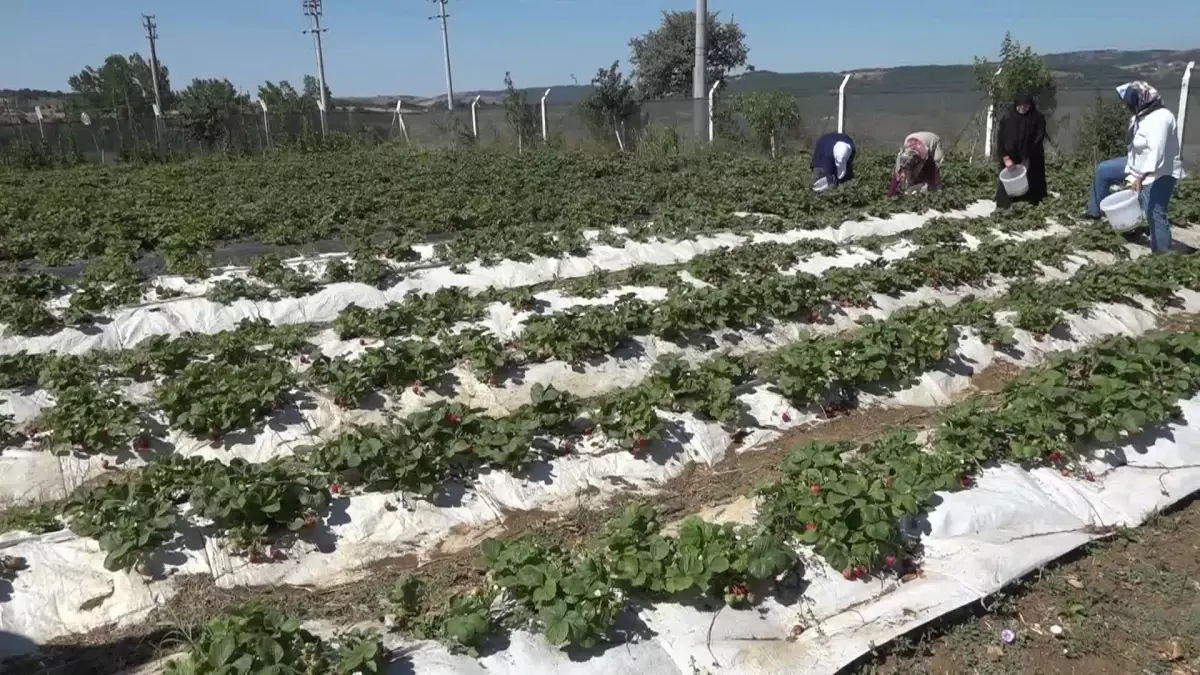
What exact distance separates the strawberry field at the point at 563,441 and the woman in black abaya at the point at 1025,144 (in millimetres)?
1479

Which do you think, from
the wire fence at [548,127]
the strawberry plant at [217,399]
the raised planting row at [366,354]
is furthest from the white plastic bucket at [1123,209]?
the wire fence at [548,127]

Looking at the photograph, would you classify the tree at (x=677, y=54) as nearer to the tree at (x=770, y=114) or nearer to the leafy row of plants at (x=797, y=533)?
the tree at (x=770, y=114)

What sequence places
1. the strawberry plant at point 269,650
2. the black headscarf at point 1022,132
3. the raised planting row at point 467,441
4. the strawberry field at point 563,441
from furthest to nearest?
the black headscarf at point 1022,132 < the raised planting row at point 467,441 < the strawberry field at point 563,441 < the strawberry plant at point 269,650

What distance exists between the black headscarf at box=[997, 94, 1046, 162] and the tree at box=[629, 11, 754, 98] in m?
24.6

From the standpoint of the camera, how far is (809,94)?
18797 millimetres

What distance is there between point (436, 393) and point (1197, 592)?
406 cm

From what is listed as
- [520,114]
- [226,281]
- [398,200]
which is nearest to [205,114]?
[520,114]

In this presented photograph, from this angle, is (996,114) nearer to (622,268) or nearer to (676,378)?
(622,268)

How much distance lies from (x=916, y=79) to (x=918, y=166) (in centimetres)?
2448

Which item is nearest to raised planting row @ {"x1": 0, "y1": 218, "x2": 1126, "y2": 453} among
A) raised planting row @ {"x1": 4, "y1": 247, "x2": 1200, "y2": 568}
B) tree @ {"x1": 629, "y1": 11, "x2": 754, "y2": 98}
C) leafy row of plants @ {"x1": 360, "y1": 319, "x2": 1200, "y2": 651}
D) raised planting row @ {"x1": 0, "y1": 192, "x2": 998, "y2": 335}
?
raised planting row @ {"x1": 4, "y1": 247, "x2": 1200, "y2": 568}

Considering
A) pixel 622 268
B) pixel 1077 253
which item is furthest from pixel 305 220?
pixel 1077 253

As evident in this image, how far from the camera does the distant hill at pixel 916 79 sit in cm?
1874

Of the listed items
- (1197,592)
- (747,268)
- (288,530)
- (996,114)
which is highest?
(996,114)

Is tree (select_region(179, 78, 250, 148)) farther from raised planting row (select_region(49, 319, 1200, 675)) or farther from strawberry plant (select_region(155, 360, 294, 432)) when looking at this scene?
raised planting row (select_region(49, 319, 1200, 675))
